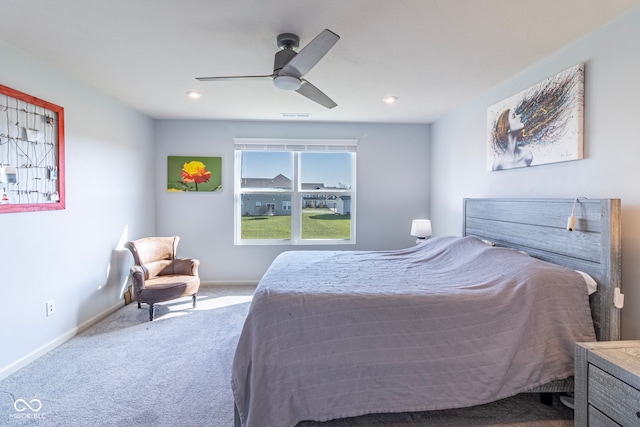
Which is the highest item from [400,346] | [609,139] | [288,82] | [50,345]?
[288,82]

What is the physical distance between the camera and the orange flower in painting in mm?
4363

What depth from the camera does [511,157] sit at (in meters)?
2.73

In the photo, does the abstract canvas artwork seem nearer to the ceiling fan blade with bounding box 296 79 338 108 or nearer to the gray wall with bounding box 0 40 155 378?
the ceiling fan blade with bounding box 296 79 338 108

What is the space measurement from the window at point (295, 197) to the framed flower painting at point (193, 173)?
34 cm

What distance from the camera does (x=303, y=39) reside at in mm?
2100

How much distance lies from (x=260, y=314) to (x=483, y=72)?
2735mm

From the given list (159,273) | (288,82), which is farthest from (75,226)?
(288,82)

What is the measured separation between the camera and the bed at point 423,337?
1566mm

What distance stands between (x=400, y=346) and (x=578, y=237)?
1.41 meters

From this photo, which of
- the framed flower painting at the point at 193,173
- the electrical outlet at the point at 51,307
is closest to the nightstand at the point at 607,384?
the electrical outlet at the point at 51,307

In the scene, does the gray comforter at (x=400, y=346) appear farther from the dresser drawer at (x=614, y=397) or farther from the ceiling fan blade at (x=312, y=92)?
the ceiling fan blade at (x=312, y=92)

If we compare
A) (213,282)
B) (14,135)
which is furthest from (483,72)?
(213,282)

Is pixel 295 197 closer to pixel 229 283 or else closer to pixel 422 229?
pixel 229 283

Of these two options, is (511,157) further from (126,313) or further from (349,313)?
(126,313)
